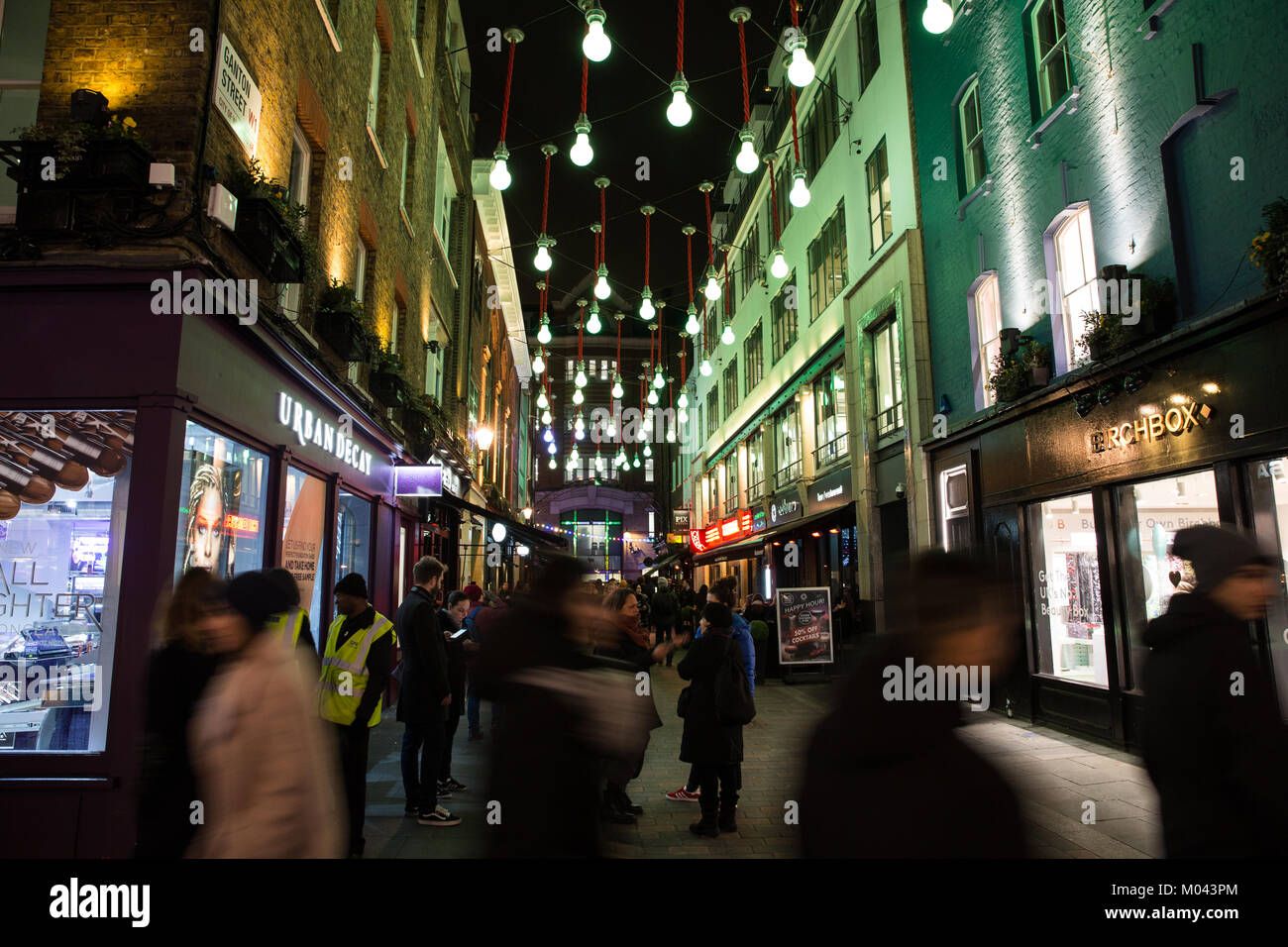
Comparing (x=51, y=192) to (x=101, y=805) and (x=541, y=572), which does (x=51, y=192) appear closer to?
(x=101, y=805)

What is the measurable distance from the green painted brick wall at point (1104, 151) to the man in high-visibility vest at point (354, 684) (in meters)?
8.68

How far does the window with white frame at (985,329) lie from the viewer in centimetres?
1228

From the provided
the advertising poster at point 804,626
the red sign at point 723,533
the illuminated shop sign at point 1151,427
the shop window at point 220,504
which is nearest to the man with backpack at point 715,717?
the shop window at point 220,504

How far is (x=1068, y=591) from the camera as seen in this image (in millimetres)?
10320

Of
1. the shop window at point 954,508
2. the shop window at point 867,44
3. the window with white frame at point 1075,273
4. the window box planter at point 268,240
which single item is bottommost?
the shop window at point 954,508

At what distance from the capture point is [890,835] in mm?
2359

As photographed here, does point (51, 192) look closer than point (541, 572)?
No

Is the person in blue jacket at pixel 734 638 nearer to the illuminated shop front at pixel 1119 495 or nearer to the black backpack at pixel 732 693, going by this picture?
the black backpack at pixel 732 693

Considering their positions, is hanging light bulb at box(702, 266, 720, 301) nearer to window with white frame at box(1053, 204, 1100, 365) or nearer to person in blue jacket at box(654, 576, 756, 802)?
window with white frame at box(1053, 204, 1100, 365)

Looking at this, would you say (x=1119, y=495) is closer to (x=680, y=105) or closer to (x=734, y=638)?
(x=734, y=638)

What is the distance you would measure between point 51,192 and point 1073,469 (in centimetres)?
1142

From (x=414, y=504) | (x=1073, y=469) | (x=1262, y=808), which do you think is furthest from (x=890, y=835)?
(x=414, y=504)

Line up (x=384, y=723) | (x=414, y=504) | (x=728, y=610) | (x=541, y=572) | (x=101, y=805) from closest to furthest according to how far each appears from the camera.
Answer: (x=541, y=572)
(x=101, y=805)
(x=728, y=610)
(x=384, y=723)
(x=414, y=504)

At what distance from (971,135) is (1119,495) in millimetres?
7513
